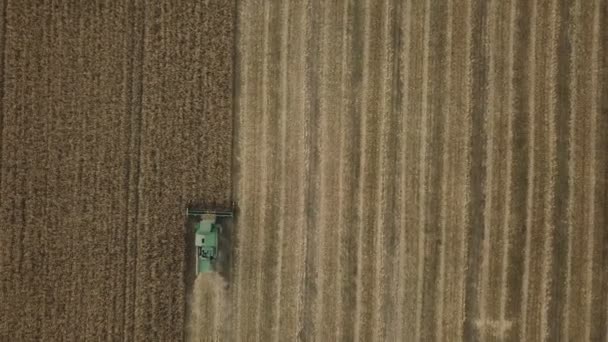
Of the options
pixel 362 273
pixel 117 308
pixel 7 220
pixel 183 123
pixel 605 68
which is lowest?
pixel 117 308

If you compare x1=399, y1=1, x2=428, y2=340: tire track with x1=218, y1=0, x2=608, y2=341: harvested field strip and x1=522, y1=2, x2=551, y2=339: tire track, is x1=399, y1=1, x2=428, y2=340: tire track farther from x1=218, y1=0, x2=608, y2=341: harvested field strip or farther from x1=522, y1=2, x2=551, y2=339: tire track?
x1=522, y1=2, x2=551, y2=339: tire track

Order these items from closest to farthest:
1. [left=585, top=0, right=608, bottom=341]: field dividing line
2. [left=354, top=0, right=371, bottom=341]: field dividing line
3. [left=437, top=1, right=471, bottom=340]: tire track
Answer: [left=585, top=0, right=608, bottom=341]: field dividing line, [left=437, top=1, right=471, bottom=340]: tire track, [left=354, top=0, right=371, bottom=341]: field dividing line

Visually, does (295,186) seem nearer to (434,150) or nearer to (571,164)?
(434,150)

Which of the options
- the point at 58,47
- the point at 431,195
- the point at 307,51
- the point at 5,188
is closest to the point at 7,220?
the point at 5,188

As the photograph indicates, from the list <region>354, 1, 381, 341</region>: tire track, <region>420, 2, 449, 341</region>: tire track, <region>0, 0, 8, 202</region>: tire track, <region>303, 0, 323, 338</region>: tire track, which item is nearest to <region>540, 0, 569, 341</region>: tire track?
<region>420, 2, 449, 341</region>: tire track

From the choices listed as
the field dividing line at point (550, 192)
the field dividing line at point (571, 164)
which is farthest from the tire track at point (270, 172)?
the field dividing line at point (571, 164)

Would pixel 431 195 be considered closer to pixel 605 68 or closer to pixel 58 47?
pixel 605 68
